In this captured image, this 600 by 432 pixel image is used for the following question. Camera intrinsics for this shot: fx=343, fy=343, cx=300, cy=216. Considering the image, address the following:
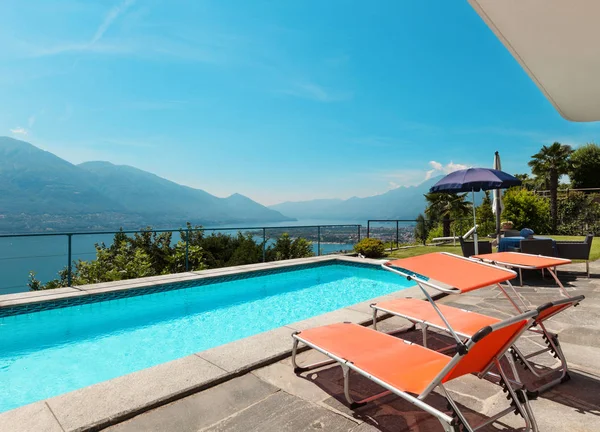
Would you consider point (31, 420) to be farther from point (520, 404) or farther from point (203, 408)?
point (520, 404)

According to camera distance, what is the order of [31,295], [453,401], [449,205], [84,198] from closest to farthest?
[453,401], [31,295], [449,205], [84,198]

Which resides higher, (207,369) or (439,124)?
(439,124)

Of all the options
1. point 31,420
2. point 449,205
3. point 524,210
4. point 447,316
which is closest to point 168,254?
point 31,420

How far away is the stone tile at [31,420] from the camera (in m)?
1.89

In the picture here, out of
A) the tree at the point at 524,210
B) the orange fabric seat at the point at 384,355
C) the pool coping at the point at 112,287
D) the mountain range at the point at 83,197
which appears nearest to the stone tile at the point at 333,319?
the orange fabric seat at the point at 384,355

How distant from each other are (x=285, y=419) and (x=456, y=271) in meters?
1.41

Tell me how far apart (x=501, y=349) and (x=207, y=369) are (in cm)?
198

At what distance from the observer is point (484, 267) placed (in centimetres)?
237

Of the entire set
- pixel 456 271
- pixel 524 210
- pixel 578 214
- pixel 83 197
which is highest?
pixel 83 197

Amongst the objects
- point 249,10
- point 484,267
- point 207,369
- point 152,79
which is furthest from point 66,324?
point 152,79

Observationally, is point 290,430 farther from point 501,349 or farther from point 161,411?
point 501,349

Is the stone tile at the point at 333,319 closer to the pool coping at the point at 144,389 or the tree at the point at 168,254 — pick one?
the pool coping at the point at 144,389

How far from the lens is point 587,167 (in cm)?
3095

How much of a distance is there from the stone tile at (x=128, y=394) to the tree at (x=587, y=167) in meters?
37.7
